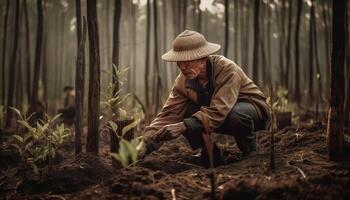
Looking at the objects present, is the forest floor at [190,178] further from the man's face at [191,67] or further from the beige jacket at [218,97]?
the man's face at [191,67]

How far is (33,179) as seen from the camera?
281 centimetres

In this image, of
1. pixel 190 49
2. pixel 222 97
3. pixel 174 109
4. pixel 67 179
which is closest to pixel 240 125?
pixel 222 97

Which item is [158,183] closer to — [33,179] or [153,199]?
[153,199]

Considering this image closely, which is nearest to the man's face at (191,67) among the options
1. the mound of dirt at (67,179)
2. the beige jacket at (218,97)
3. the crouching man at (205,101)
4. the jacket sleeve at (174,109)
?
the crouching man at (205,101)

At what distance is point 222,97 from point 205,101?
38 cm

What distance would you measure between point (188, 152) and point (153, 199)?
1640mm

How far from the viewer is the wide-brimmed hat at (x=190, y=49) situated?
312 centimetres

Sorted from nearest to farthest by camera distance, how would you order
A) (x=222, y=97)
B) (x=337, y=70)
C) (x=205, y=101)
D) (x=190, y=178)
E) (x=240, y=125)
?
(x=190, y=178) < (x=337, y=70) < (x=222, y=97) < (x=240, y=125) < (x=205, y=101)

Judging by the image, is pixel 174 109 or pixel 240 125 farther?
pixel 174 109

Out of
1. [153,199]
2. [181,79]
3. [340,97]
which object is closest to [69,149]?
[181,79]

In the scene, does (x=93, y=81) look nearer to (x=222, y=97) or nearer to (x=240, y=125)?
(x=222, y=97)

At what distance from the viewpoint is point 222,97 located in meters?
3.16

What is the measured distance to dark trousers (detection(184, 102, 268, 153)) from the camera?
328cm

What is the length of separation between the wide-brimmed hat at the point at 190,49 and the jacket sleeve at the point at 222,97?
0.78ft
